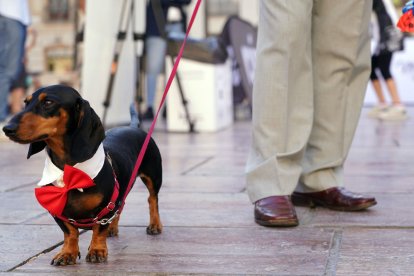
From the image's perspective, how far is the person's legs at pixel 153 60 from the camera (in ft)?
27.0

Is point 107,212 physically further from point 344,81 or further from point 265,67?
point 344,81

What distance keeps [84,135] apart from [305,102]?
114cm

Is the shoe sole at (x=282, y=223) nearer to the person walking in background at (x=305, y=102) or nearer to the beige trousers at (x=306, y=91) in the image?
the person walking in background at (x=305, y=102)

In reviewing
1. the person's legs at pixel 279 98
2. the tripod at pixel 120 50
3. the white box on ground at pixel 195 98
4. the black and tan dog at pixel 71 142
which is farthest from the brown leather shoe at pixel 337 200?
the white box on ground at pixel 195 98

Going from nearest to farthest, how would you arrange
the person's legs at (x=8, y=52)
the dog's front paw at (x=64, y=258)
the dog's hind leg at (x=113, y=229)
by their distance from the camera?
1. the dog's front paw at (x=64, y=258)
2. the dog's hind leg at (x=113, y=229)
3. the person's legs at (x=8, y=52)

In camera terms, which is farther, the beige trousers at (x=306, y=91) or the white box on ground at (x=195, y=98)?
the white box on ground at (x=195, y=98)

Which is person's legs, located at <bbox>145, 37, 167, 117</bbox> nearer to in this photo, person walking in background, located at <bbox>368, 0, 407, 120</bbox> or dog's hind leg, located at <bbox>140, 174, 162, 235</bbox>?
person walking in background, located at <bbox>368, 0, 407, 120</bbox>

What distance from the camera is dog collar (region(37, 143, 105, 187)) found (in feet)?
7.82

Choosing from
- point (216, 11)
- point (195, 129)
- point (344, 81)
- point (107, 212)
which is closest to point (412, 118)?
point (195, 129)

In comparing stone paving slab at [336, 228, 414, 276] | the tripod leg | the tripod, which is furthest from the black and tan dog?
the tripod leg

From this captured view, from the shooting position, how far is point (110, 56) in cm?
735

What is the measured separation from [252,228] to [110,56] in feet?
15.2

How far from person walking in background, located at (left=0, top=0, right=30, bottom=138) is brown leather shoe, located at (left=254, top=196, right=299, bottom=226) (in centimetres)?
432

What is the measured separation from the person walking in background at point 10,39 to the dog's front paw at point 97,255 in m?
4.64
